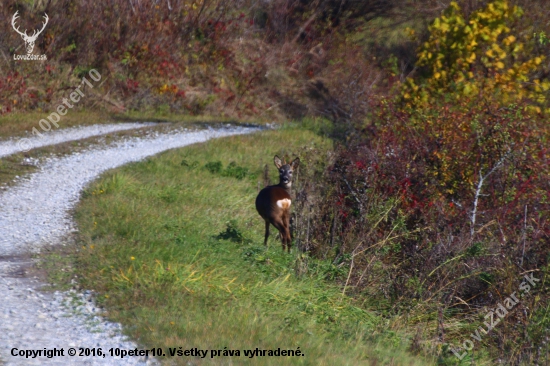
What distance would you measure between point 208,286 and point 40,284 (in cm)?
162

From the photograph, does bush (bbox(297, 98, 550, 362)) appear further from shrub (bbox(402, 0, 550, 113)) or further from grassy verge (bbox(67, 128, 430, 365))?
shrub (bbox(402, 0, 550, 113))

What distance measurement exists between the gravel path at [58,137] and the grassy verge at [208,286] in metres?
4.06

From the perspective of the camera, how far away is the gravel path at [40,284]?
5934mm

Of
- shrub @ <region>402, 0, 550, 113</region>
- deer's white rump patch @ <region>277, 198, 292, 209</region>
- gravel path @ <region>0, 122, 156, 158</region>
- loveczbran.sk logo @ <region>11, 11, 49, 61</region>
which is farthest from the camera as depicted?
loveczbran.sk logo @ <region>11, 11, 49, 61</region>

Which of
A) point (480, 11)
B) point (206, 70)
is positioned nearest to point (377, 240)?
point (480, 11)

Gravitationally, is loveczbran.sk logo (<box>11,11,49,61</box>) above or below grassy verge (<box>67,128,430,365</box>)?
above

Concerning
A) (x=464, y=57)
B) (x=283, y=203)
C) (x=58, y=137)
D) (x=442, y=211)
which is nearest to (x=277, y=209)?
(x=283, y=203)

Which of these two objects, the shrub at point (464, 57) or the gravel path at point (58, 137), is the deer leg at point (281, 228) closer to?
the gravel path at point (58, 137)

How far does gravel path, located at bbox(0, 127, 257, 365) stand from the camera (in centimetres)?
593

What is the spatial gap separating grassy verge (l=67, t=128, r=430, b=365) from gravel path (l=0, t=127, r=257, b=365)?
0.85 feet

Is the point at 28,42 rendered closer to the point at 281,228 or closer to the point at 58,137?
the point at 58,137

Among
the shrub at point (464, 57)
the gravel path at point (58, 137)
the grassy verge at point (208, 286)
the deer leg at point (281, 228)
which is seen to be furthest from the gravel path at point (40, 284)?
the shrub at point (464, 57)

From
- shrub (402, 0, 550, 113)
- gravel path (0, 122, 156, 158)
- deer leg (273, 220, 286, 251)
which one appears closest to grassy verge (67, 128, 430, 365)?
deer leg (273, 220, 286, 251)

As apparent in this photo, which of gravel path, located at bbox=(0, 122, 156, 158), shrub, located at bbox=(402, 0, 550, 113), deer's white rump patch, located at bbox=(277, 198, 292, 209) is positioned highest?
shrub, located at bbox=(402, 0, 550, 113)
